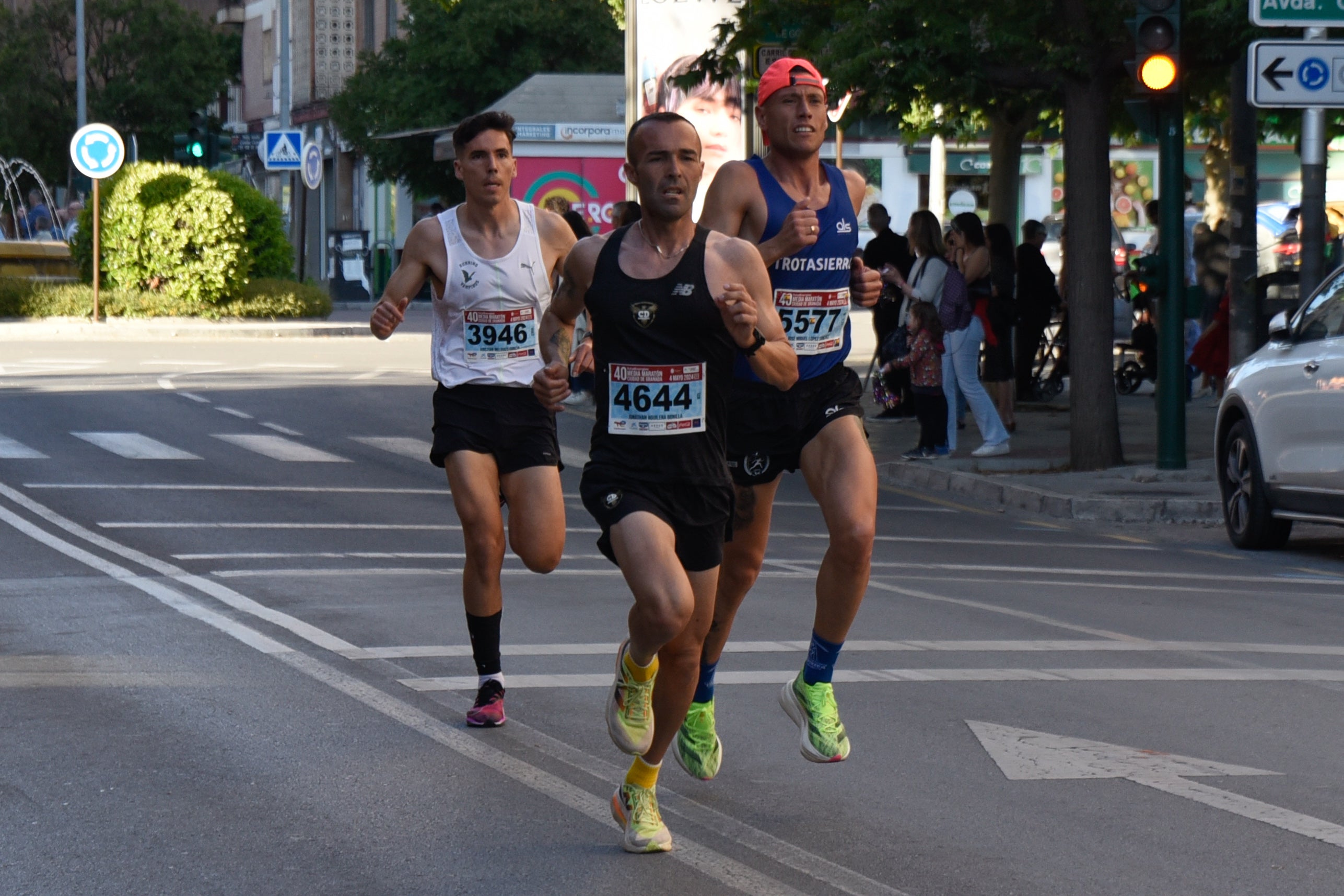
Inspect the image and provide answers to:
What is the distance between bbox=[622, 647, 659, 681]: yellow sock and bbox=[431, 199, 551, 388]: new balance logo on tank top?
186cm

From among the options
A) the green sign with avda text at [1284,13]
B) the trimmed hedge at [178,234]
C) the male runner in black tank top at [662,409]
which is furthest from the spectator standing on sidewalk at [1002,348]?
the trimmed hedge at [178,234]

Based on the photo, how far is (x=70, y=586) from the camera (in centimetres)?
1034

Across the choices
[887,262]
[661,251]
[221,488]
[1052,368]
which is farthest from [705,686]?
[1052,368]

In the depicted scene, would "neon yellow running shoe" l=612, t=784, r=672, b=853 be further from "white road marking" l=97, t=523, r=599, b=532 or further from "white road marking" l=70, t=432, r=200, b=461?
"white road marking" l=70, t=432, r=200, b=461

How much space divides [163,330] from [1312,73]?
2037 cm

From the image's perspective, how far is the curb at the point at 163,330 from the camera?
31.0m

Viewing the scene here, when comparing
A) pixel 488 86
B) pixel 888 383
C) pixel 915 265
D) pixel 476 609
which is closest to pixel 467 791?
pixel 476 609

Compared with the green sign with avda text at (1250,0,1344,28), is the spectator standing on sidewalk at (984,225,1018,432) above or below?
below

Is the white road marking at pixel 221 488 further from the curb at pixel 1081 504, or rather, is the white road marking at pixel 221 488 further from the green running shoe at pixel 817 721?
the green running shoe at pixel 817 721

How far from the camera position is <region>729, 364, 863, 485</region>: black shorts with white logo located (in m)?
6.31

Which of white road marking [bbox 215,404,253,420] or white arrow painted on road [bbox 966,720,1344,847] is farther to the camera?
white road marking [bbox 215,404,253,420]

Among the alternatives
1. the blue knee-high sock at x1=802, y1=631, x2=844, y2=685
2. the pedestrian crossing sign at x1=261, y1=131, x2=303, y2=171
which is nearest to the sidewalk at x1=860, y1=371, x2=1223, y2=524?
the blue knee-high sock at x1=802, y1=631, x2=844, y2=685

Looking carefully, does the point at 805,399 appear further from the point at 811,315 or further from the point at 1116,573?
the point at 1116,573

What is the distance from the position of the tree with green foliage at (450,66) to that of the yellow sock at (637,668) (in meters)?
45.2
